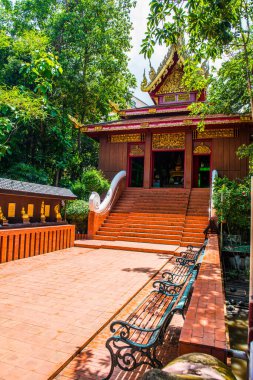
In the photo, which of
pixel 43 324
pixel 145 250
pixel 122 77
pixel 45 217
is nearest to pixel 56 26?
pixel 122 77

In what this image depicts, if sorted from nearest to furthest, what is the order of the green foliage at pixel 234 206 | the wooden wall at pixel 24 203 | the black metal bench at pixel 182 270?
the black metal bench at pixel 182 270 < the wooden wall at pixel 24 203 < the green foliage at pixel 234 206

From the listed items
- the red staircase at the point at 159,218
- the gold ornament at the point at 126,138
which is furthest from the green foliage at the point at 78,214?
the gold ornament at the point at 126,138

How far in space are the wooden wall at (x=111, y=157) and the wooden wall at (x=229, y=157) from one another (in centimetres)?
503

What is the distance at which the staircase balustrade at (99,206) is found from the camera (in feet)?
34.6

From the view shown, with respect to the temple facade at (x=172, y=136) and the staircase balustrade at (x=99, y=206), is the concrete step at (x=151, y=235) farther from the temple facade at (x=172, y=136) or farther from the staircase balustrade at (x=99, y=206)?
the temple facade at (x=172, y=136)

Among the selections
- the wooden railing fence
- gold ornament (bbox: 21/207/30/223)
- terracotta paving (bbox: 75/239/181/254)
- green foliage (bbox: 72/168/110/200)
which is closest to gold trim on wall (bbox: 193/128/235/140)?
green foliage (bbox: 72/168/110/200)

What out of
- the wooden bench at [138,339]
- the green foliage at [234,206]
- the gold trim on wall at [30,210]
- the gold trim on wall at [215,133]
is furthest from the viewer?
the gold trim on wall at [215,133]

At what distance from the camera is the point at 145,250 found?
8.52 meters

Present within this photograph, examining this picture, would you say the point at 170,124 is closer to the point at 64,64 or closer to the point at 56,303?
the point at 64,64

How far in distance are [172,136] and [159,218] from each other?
5.65 meters

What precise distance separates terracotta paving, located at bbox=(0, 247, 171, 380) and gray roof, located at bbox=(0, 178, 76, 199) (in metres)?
1.76

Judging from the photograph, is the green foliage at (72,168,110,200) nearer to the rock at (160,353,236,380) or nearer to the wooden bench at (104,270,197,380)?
the wooden bench at (104,270,197,380)

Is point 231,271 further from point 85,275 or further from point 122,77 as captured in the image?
point 122,77

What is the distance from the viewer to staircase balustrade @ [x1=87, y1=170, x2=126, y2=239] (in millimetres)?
10539
